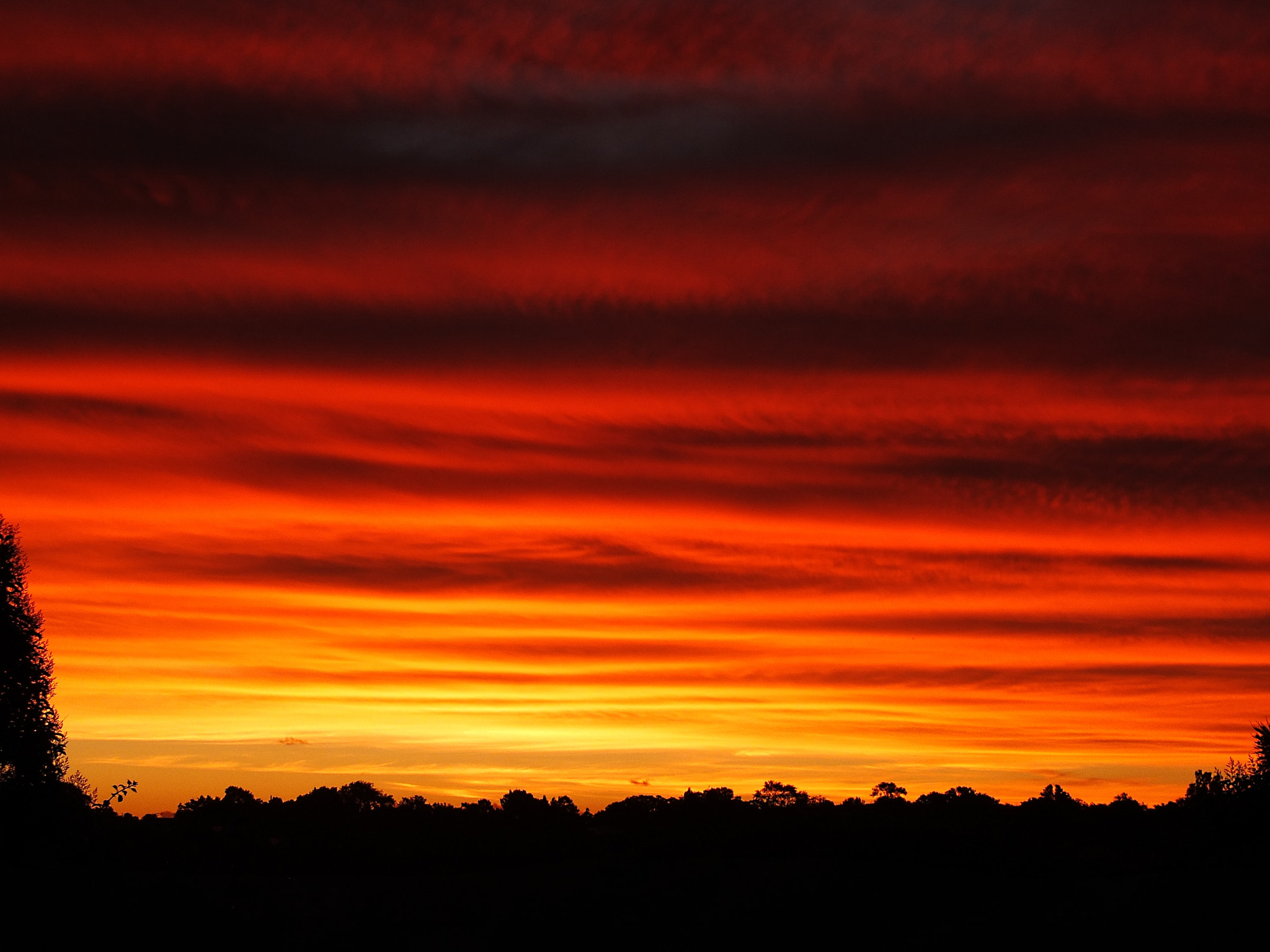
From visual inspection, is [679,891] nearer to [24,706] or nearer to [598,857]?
[598,857]

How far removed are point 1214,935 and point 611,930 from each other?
1826cm

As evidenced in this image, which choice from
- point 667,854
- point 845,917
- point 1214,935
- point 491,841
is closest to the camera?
point 1214,935

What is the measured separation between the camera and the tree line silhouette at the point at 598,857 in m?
39.9

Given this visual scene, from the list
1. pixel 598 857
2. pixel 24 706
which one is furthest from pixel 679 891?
pixel 24 706

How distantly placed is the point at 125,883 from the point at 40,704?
63.7 ft

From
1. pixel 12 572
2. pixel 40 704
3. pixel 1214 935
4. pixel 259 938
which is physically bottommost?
pixel 259 938

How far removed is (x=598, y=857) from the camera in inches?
1917

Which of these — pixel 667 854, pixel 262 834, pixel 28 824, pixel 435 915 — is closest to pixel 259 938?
pixel 435 915

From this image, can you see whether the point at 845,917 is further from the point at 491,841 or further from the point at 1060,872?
the point at 491,841

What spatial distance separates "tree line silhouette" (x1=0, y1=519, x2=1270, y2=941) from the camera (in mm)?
39875

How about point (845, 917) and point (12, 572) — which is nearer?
point (845, 917)

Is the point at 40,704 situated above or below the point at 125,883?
above

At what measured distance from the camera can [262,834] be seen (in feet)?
249

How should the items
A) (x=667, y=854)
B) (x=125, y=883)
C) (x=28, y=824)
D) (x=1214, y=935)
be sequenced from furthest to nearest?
(x=28, y=824) → (x=667, y=854) → (x=125, y=883) → (x=1214, y=935)
